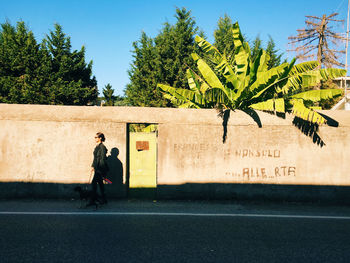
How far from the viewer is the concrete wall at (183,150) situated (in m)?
7.80

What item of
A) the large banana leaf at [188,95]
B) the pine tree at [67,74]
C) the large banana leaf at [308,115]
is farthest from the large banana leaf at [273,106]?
the pine tree at [67,74]

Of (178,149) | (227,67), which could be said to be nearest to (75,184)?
(178,149)

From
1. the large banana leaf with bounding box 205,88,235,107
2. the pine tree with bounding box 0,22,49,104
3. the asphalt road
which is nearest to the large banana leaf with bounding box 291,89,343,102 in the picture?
the large banana leaf with bounding box 205,88,235,107

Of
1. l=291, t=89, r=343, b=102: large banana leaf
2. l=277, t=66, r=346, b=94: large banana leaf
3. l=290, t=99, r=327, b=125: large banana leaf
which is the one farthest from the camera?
l=277, t=66, r=346, b=94: large banana leaf

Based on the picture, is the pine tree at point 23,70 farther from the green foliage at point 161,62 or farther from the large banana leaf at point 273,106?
the large banana leaf at point 273,106

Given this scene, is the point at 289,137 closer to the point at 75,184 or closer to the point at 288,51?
the point at 75,184

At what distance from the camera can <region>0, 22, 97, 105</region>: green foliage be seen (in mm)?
22031

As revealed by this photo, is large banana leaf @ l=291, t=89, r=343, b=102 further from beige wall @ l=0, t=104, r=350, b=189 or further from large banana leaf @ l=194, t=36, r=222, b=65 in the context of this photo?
large banana leaf @ l=194, t=36, r=222, b=65

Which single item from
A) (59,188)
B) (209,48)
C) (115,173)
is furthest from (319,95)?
(59,188)

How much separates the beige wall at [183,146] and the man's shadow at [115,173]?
0.41 ft

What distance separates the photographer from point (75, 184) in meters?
7.81

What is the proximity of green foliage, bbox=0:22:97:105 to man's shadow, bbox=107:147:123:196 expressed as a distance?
1640 centimetres

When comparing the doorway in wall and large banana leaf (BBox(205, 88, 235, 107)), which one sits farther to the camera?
large banana leaf (BBox(205, 88, 235, 107))

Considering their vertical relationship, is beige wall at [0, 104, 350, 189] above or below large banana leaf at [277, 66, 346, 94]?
below
